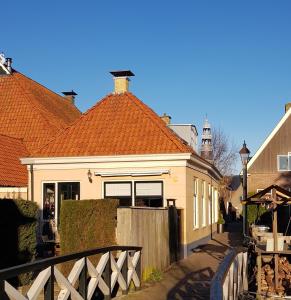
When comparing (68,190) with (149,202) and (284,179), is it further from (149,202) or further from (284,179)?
(284,179)

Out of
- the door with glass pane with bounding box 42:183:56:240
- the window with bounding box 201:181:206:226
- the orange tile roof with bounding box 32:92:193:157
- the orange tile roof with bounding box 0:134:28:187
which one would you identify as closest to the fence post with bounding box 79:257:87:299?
the orange tile roof with bounding box 32:92:193:157

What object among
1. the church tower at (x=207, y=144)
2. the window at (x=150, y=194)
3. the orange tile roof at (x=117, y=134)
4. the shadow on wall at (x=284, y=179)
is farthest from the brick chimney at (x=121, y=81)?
the church tower at (x=207, y=144)

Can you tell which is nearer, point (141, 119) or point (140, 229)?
point (140, 229)

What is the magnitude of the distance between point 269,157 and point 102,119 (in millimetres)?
22915

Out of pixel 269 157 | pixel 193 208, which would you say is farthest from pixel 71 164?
pixel 269 157

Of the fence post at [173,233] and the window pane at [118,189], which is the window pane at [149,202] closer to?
the window pane at [118,189]

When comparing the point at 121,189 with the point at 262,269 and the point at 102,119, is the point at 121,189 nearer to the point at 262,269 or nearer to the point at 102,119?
the point at 102,119

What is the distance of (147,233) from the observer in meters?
13.2

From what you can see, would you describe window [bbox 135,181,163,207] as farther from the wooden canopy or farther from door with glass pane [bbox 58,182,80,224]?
the wooden canopy

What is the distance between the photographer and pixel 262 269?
48.9 feet

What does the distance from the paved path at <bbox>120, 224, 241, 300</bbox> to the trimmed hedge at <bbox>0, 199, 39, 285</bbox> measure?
270 centimetres

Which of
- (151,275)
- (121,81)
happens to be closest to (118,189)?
(121,81)

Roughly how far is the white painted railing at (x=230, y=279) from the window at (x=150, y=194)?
612 centimetres

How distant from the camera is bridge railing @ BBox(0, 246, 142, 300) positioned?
20.8 ft
